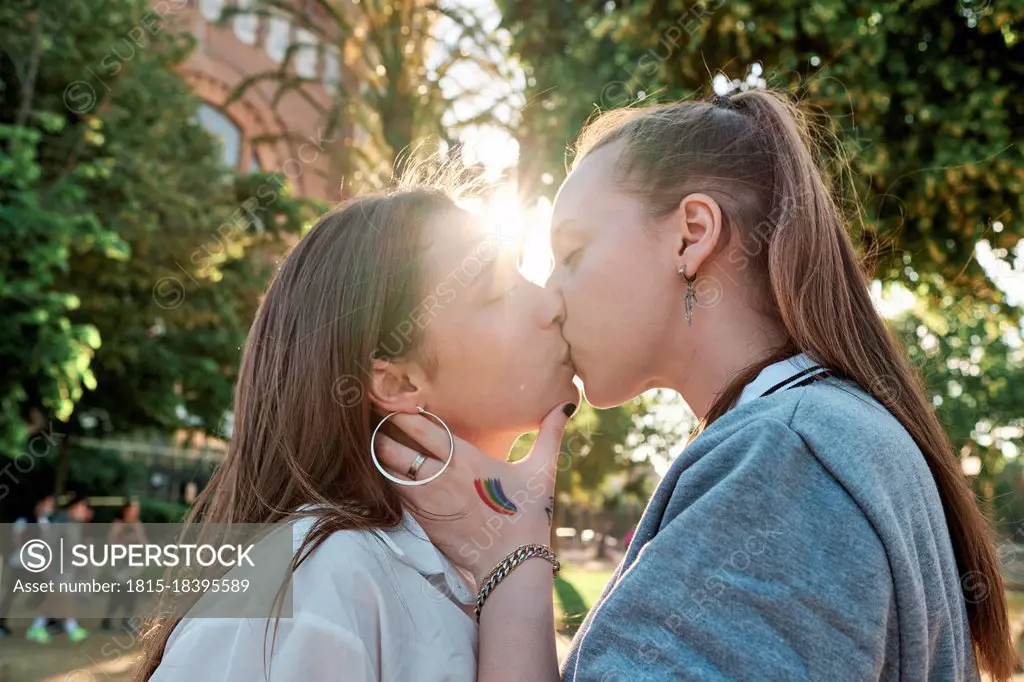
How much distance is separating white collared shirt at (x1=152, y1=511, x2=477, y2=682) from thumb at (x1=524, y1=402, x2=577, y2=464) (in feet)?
1.34

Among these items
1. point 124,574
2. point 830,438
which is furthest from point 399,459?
point 124,574

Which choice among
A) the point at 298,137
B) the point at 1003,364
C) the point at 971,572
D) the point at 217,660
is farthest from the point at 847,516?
the point at 1003,364

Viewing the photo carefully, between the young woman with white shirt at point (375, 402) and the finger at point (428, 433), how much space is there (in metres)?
0.03

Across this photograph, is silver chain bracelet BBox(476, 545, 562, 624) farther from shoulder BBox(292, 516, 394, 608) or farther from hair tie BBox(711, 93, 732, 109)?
hair tie BBox(711, 93, 732, 109)

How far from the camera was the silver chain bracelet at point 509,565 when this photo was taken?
190 centimetres

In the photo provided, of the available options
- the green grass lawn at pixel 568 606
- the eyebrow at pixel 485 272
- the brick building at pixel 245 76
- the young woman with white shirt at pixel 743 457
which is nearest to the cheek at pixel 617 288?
the young woman with white shirt at pixel 743 457

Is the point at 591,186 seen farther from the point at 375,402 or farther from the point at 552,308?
the point at 375,402

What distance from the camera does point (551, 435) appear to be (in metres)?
2.32

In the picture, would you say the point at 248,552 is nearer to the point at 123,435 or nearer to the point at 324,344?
the point at 324,344

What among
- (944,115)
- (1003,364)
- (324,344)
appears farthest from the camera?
(1003,364)

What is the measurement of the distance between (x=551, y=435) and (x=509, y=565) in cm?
48

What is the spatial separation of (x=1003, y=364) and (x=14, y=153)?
20034 mm

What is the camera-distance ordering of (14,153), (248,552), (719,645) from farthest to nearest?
(14,153) → (248,552) → (719,645)

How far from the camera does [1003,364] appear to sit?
20938 millimetres
